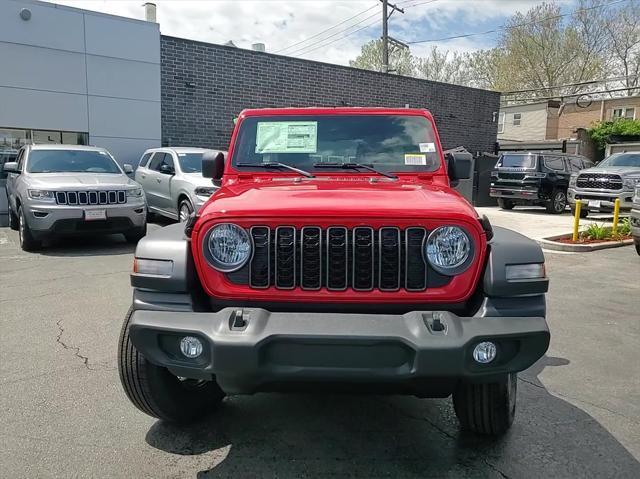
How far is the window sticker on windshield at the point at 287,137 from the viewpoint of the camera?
147 inches

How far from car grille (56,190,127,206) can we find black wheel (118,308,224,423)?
6155 mm

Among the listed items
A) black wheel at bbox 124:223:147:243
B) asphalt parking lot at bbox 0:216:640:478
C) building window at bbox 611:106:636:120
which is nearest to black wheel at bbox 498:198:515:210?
black wheel at bbox 124:223:147:243

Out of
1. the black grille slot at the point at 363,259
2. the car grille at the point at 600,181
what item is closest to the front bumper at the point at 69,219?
the black grille slot at the point at 363,259

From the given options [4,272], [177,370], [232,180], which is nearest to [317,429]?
[177,370]

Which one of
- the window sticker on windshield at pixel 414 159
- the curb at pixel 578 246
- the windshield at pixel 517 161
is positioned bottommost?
the curb at pixel 578 246

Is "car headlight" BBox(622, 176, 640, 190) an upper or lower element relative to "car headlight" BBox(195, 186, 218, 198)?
upper

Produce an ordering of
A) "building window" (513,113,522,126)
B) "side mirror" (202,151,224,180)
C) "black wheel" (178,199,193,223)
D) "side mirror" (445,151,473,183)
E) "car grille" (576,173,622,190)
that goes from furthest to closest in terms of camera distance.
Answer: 1. "building window" (513,113,522,126)
2. "car grille" (576,173,622,190)
3. "black wheel" (178,199,193,223)
4. "side mirror" (202,151,224,180)
5. "side mirror" (445,151,473,183)

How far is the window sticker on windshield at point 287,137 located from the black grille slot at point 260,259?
134 centimetres

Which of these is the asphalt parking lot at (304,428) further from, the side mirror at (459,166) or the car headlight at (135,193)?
the car headlight at (135,193)

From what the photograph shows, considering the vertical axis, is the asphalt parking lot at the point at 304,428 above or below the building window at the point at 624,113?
below

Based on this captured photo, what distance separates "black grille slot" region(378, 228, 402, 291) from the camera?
2480 millimetres

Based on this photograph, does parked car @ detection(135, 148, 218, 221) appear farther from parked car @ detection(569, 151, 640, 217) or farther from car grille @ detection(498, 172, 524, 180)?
car grille @ detection(498, 172, 524, 180)

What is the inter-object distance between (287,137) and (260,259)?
1476mm

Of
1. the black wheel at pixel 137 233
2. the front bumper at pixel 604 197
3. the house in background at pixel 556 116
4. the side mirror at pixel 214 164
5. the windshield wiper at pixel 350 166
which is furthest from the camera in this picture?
the house in background at pixel 556 116
